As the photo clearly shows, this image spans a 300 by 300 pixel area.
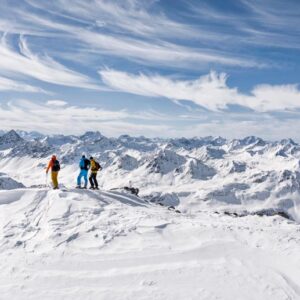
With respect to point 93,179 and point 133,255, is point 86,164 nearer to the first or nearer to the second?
point 93,179

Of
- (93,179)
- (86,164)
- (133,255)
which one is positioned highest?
(86,164)

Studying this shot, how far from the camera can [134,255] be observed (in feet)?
61.8

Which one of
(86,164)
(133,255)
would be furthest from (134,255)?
(86,164)

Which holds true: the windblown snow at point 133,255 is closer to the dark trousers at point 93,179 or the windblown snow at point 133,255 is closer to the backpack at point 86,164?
the backpack at point 86,164

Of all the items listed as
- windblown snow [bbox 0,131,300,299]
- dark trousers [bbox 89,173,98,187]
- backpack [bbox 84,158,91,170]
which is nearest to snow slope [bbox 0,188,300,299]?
windblown snow [bbox 0,131,300,299]

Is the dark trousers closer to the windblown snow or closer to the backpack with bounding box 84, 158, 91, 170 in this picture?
the backpack with bounding box 84, 158, 91, 170

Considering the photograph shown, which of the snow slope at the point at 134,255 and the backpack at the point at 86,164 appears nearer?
the snow slope at the point at 134,255

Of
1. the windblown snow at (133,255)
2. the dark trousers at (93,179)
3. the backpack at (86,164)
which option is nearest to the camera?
the windblown snow at (133,255)

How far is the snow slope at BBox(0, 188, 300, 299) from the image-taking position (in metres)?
16.0

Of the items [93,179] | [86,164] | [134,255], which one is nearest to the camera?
[134,255]

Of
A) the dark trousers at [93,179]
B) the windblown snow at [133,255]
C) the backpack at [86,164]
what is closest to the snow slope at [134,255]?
the windblown snow at [133,255]

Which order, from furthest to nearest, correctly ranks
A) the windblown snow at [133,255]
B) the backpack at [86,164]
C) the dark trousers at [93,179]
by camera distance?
1. the dark trousers at [93,179]
2. the backpack at [86,164]
3. the windblown snow at [133,255]

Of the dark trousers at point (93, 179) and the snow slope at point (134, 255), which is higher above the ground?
the dark trousers at point (93, 179)

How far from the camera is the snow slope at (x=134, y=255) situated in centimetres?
1598
